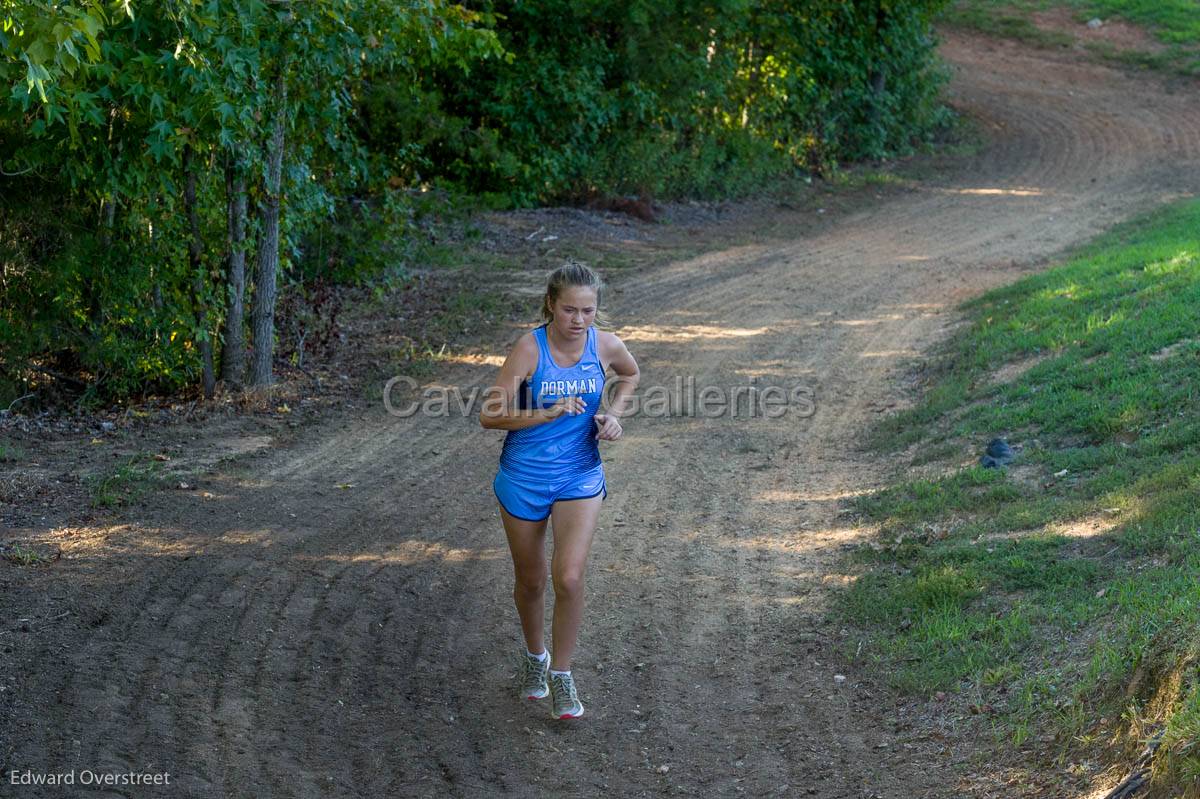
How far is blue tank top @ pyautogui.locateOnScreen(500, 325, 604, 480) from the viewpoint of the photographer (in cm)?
486

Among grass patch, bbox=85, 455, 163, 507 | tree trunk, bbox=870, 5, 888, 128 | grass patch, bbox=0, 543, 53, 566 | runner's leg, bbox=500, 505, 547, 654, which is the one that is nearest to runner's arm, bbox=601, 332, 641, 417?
runner's leg, bbox=500, 505, 547, 654

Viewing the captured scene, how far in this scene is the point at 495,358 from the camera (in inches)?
435

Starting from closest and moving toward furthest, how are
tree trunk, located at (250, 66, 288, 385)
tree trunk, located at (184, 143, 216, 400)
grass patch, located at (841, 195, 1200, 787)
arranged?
1. grass patch, located at (841, 195, 1200, 787)
2. tree trunk, located at (184, 143, 216, 400)
3. tree trunk, located at (250, 66, 288, 385)

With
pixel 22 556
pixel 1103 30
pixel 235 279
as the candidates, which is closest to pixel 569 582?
pixel 22 556

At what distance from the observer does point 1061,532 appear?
20.8ft

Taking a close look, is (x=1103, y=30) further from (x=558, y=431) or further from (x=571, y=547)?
(x=571, y=547)

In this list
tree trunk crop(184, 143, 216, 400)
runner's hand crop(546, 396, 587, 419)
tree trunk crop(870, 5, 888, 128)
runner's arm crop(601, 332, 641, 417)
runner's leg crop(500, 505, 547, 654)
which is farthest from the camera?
tree trunk crop(870, 5, 888, 128)

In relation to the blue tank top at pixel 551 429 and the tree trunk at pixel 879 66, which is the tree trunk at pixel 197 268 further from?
the tree trunk at pixel 879 66

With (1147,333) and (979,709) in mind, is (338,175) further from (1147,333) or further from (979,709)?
(979,709)

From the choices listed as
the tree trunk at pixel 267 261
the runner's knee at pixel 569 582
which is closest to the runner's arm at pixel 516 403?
the runner's knee at pixel 569 582

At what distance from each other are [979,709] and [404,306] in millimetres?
8818

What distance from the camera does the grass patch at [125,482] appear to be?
7281mm

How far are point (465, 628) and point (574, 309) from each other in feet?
6.65

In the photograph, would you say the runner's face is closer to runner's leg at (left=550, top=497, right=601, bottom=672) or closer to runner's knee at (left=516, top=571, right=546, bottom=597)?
runner's leg at (left=550, top=497, right=601, bottom=672)
